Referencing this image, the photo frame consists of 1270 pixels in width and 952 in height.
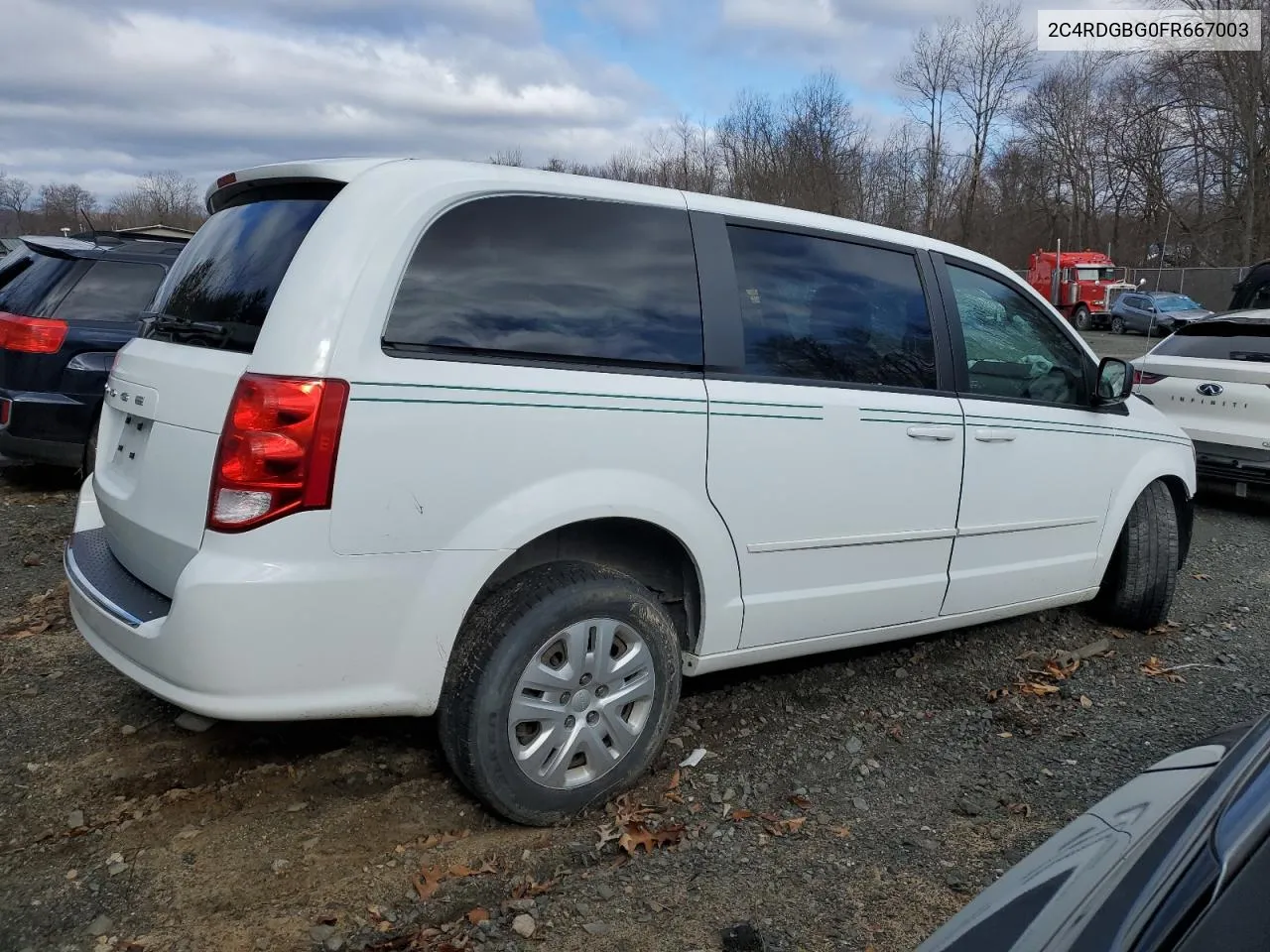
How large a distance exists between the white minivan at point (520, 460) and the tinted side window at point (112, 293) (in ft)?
12.5

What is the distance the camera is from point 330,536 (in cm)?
244

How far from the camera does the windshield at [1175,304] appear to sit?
33.5m

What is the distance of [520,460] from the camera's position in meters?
2.66

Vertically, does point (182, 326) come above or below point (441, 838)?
above

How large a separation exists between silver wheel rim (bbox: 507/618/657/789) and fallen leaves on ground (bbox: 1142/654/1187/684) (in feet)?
8.60

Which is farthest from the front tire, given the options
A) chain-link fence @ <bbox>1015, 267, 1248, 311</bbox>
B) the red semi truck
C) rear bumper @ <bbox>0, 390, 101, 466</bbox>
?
chain-link fence @ <bbox>1015, 267, 1248, 311</bbox>

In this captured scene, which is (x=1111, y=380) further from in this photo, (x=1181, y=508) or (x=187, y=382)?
(x=187, y=382)

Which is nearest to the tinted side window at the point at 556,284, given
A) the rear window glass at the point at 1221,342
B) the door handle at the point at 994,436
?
the door handle at the point at 994,436

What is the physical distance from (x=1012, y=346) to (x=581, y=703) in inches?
97.0

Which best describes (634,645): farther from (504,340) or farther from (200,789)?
(200,789)

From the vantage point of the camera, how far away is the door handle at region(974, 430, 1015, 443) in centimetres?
378

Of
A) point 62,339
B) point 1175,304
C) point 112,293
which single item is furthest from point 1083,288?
point 62,339

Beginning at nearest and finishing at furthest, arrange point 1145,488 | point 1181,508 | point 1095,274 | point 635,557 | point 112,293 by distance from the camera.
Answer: point 635,557
point 1145,488
point 1181,508
point 112,293
point 1095,274

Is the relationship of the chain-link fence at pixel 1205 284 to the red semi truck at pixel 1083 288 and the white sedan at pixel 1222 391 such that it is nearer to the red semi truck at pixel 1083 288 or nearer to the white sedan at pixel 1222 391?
the red semi truck at pixel 1083 288
